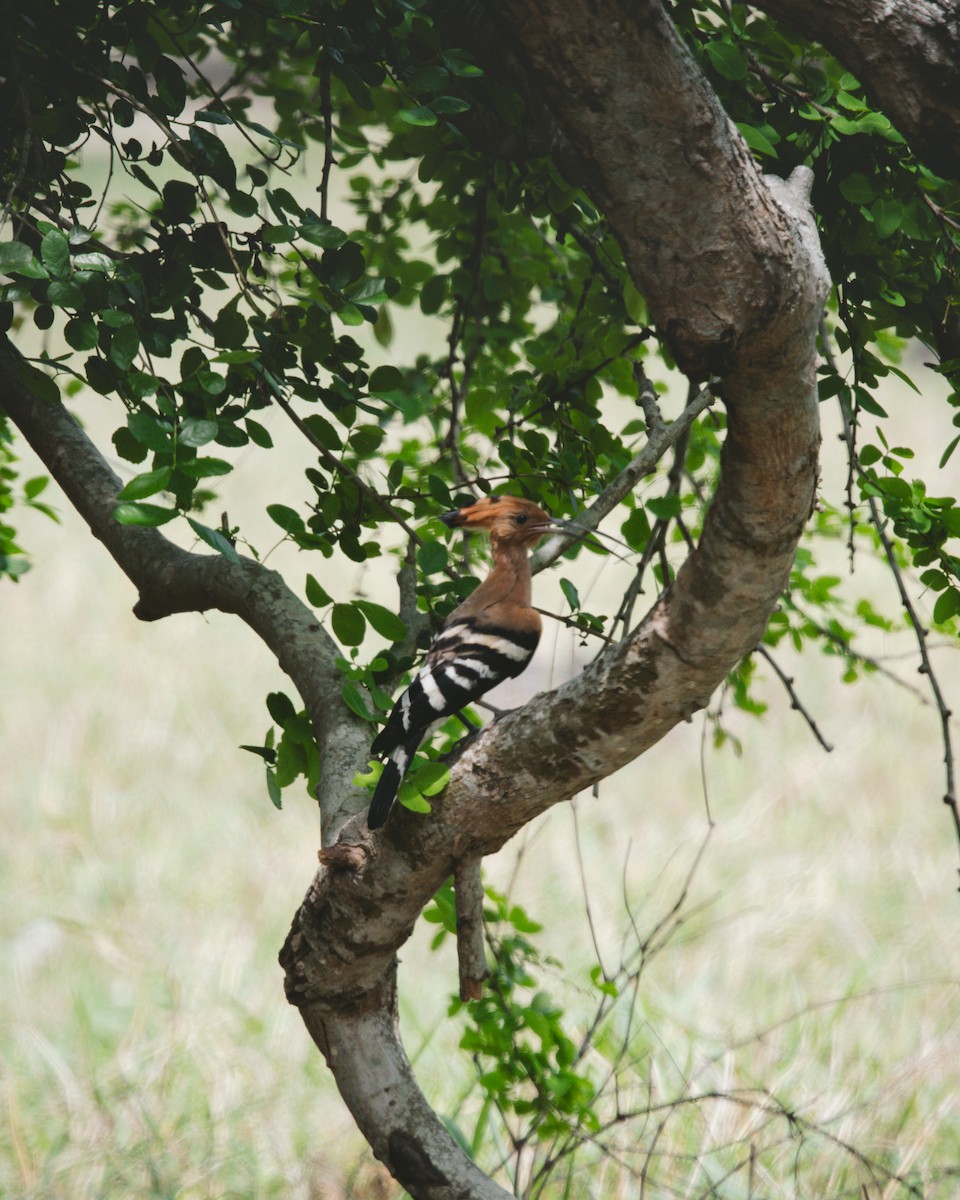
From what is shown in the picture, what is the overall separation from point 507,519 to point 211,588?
2.07 feet

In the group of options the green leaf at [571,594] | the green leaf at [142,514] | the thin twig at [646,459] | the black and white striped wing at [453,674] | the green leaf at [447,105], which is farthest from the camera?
the green leaf at [571,594]

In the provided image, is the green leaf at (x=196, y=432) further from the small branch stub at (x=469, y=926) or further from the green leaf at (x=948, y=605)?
the green leaf at (x=948, y=605)

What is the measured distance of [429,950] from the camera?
5254 millimetres

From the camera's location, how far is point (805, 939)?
4965 mm

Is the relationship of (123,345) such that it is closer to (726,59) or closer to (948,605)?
(726,59)

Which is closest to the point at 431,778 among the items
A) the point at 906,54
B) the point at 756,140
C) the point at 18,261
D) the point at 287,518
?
the point at 287,518

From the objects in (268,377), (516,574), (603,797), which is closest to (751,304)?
(268,377)

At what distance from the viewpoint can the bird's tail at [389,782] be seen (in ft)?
6.39

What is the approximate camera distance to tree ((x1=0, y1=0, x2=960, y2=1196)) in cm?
164

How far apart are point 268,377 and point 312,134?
143 centimetres

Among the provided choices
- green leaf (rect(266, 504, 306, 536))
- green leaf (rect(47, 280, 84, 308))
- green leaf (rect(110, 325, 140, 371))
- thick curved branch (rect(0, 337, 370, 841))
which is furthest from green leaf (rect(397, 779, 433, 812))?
green leaf (rect(47, 280, 84, 308))

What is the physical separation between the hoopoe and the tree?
0.19 feet

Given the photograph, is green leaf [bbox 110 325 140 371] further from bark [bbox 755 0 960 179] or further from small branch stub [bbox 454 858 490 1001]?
bark [bbox 755 0 960 179]

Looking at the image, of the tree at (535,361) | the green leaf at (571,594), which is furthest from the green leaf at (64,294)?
the green leaf at (571,594)
